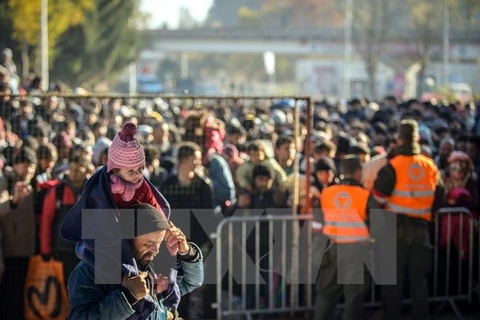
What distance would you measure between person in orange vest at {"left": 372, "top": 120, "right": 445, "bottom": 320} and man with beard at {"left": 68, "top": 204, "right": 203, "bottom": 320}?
4.15 metres

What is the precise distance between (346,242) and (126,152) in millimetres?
3855

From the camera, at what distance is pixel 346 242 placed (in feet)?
26.7

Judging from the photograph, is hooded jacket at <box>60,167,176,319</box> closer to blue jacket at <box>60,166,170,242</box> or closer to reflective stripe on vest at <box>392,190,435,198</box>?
blue jacket at <box>60,166,170,242</box>

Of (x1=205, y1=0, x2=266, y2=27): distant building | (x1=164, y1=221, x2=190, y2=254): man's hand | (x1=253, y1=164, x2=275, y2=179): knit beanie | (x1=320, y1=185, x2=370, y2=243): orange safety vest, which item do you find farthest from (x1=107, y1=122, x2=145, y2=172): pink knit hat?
(x1=205, y1=0, x2=266, y2=27): distant building

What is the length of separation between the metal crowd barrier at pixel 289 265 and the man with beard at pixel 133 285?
3.99 meters

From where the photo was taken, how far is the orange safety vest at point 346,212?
8047mm

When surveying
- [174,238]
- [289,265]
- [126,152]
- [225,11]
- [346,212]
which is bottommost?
[289,265]

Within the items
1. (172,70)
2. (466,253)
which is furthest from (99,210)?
(172,70)

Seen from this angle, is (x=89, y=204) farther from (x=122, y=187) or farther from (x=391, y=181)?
(x=391, y=181)

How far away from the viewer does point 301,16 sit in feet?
405

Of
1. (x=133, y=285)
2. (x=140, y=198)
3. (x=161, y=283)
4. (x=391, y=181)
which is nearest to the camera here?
(x=133, y=285)

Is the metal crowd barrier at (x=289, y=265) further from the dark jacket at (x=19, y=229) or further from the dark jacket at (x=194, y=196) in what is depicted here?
the dark jacket at (x=19, y=229)

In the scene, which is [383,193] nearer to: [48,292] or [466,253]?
[466,253]

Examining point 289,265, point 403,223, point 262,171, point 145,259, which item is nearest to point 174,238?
point 145,259
